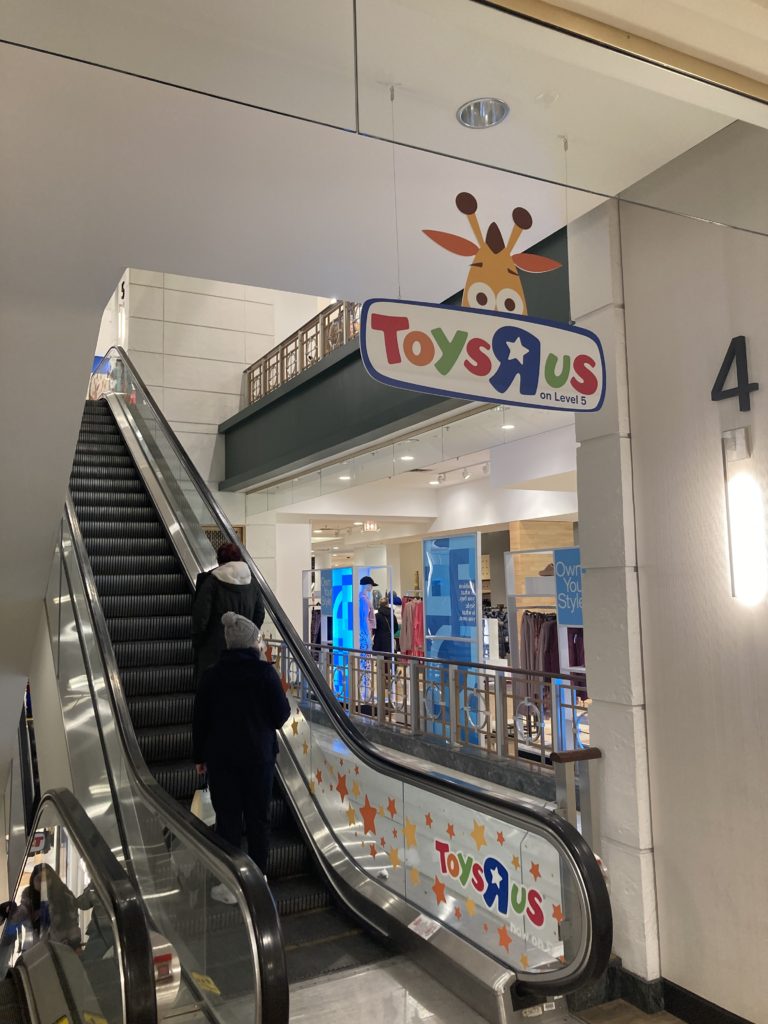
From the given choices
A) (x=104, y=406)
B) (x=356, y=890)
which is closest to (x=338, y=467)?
(x=104, y=406)

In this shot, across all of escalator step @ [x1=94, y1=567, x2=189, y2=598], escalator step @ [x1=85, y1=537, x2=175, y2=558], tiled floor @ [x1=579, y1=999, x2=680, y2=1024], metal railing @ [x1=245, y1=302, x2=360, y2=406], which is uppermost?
metal railing @ [x1=245, y1=302, x2=360, y2=406]

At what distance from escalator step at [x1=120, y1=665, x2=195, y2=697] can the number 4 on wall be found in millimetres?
4228

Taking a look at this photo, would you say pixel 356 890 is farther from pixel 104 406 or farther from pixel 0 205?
pixel 104 406

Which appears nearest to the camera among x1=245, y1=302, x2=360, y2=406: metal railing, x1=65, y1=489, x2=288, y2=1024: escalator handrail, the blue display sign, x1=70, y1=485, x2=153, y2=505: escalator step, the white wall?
x1=65, y1=489, x2=288, y2=1024: escalator handrail

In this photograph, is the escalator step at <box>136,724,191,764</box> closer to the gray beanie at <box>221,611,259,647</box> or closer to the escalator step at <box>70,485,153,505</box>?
the gray beanie at <box>221,611,259,647</box>

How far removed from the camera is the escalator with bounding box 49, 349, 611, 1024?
3.03 m

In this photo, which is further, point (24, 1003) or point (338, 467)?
point (338, 467)

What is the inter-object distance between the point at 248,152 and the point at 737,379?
7.67 ft

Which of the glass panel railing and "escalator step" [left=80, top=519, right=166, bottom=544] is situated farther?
"escalator step" [left=80, top=519, right=166, bottom=544]

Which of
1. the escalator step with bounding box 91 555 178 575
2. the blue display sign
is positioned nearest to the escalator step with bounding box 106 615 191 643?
the escalator step with bounding box 91 555 178 575

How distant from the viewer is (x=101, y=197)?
150 inches

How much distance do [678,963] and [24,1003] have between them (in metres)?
A: 3.12

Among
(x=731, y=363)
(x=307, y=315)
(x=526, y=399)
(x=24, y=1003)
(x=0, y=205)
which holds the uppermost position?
(x=307, y=315)

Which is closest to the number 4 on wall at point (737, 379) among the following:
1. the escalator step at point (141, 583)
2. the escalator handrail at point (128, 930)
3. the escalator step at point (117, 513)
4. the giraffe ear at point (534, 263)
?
the giraffe ear at point (534, 263)
